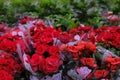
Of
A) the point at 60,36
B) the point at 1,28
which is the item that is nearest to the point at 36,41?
the point at 60,36

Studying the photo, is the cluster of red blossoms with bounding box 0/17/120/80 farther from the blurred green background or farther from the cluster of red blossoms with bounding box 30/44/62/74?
the blurred green background

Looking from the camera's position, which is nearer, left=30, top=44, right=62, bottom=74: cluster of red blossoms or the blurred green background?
left=30, top=44, right=62, bottom=74: cluster of red blossoms

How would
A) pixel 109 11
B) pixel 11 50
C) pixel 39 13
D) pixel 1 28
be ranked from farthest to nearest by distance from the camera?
pixel 109 11 < pixel 39 13 < pixel 1 28 < pixel 11 50

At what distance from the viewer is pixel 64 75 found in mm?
3402

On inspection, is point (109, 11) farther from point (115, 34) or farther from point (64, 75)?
point (64, 75)

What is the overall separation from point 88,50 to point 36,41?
0.58m

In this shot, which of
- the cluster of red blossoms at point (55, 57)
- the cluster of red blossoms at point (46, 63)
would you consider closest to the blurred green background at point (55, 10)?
the cluster of red blossoms at point (55, 57)

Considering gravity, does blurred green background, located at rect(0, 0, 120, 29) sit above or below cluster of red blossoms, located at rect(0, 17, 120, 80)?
below

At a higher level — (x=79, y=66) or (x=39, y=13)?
(x=79, y=66)

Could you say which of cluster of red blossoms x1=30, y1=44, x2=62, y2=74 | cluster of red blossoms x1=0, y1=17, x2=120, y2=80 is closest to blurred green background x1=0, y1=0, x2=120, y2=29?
cluster of red blossoms x1=0, y1=17, x2=120, y2=80

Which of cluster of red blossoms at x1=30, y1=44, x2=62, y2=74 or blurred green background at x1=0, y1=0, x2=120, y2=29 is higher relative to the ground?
cluster of red blossoms at x1=30, y1=44, x2=62, y2=74

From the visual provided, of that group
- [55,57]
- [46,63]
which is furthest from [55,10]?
[46,63]

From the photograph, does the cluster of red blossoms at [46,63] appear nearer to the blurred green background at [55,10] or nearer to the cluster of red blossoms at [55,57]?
the cluster of red blossoms at [55,57]

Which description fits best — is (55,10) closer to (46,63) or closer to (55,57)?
(55,57)
